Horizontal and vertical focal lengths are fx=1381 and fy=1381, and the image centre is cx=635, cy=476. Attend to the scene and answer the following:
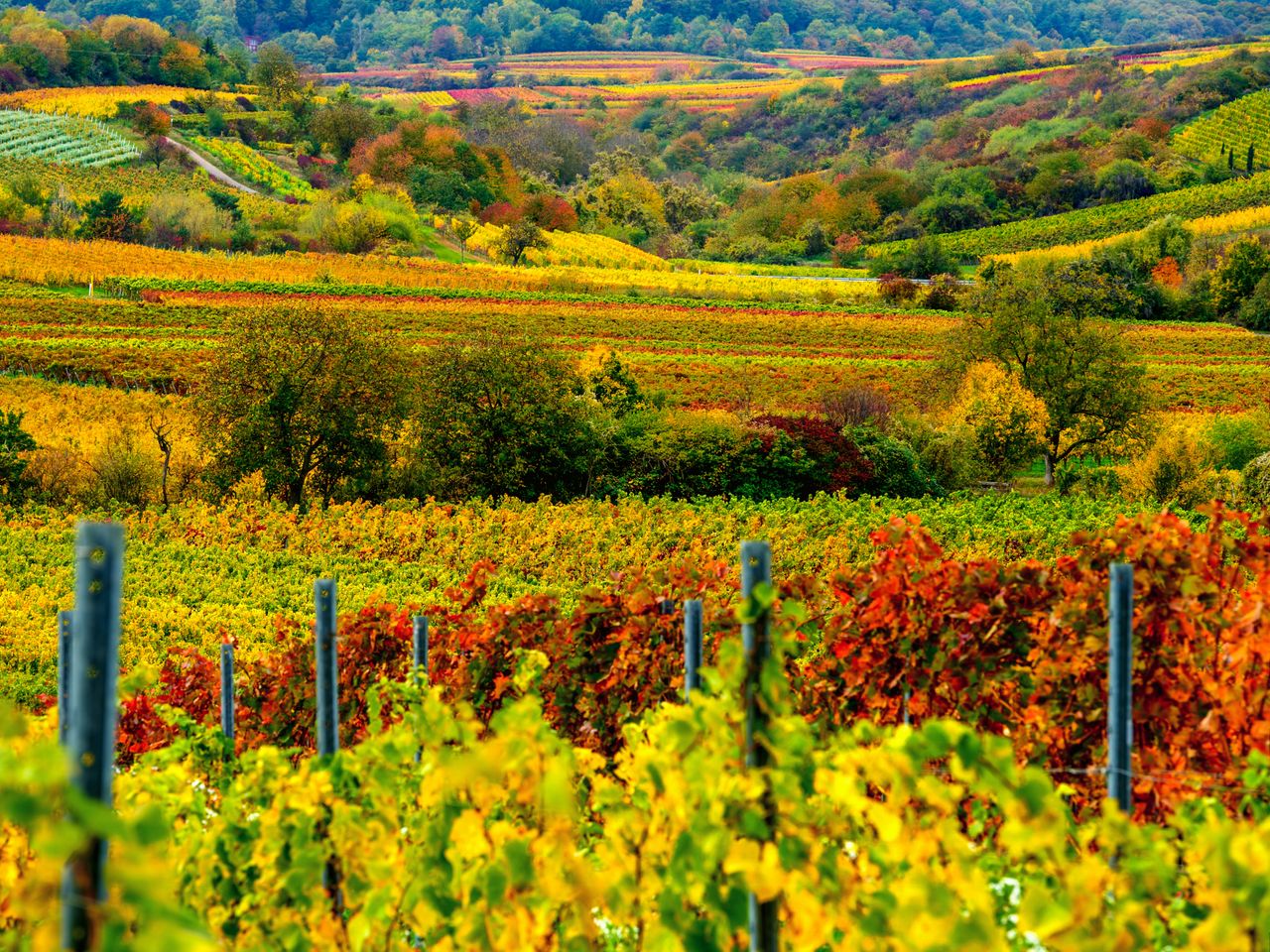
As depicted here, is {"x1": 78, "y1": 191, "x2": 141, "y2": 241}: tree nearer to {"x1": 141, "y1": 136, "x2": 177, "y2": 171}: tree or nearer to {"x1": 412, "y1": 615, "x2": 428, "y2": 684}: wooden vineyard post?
{"x1": 141, "y1": 136, "x2": 177, "y2": 171}: tree

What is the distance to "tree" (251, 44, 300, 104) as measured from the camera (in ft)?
364

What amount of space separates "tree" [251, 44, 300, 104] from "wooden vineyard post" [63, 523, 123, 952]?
115 metres

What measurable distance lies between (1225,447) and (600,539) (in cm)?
1870

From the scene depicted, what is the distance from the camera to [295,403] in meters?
23.4

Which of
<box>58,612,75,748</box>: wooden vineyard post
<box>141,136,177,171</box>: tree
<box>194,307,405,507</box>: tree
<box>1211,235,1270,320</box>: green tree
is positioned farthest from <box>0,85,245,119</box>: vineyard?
<box>58,612,75,748</box>: wooden vineyard post

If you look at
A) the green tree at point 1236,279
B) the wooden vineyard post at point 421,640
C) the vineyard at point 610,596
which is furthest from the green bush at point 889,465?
the green tree at point 1236,279

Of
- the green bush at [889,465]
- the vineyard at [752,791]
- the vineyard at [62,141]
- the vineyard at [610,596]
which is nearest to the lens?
the vineyard at [752,791]

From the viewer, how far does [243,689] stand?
31.2 feet

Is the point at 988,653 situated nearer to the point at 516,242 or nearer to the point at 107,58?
the point at 516,242

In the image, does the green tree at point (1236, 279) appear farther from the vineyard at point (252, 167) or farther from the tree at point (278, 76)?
the tree at point (278, 76)

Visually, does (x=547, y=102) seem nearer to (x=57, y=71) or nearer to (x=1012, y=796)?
(x=57, y=71)

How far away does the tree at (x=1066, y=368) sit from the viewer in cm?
3228

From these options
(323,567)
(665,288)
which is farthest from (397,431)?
(665,288)

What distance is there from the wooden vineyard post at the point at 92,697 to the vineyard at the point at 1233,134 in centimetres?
11862
